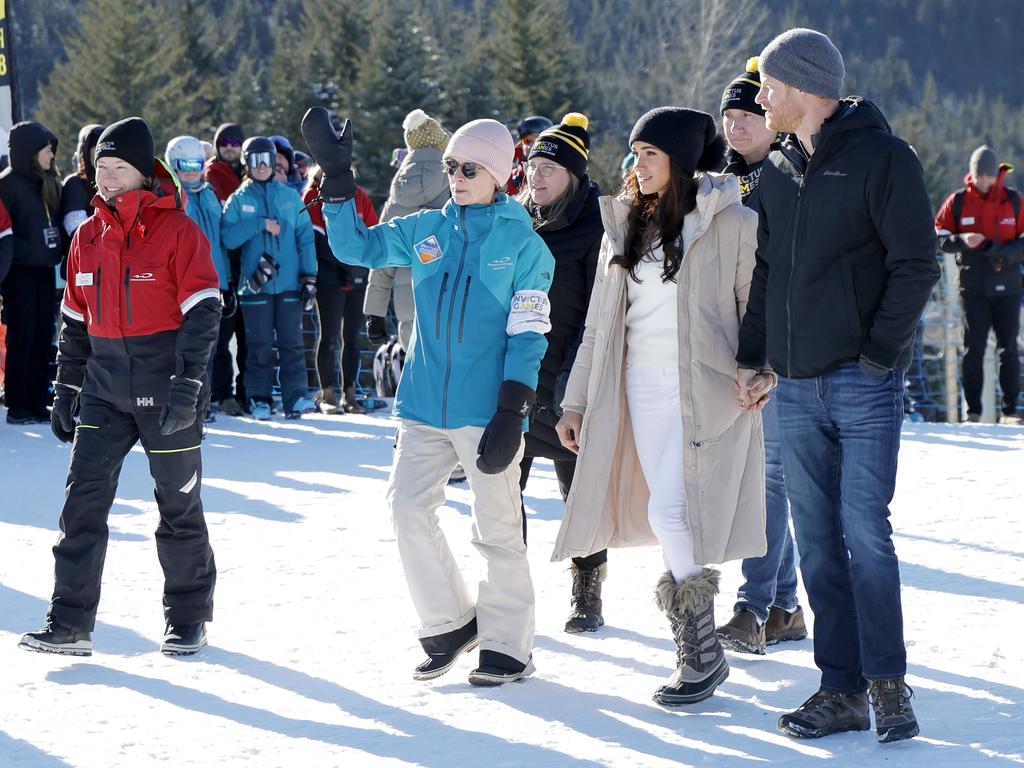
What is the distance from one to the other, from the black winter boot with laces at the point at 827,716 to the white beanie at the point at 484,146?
1833 mm

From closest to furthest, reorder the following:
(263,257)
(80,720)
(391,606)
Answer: (80,720) → (391,606) → (263,257)

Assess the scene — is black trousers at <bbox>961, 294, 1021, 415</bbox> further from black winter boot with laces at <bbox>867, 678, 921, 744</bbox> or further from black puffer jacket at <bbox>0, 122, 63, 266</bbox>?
black winter boot with laces at <bbox>867, 678, 921, 744</bbox>

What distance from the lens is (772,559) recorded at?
185 inches

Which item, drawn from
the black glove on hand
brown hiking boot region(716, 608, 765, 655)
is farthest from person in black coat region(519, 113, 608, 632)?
the black glove on hand

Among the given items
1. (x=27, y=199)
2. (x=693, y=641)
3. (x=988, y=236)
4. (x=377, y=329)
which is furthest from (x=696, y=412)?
(x=988, y=236)

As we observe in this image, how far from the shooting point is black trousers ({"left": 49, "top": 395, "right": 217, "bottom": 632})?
4.52m

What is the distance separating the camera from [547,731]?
12.5 ft

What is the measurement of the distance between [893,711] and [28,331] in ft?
24.6

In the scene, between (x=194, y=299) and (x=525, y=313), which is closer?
(x=525, y=313)

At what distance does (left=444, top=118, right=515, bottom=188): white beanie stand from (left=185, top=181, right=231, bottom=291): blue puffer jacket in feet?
18.2

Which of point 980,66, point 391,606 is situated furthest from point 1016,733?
point 980,66

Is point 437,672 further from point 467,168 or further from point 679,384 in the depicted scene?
point 467,168

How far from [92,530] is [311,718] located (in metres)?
1.12

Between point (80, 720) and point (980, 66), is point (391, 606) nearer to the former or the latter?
point (80, 720)
